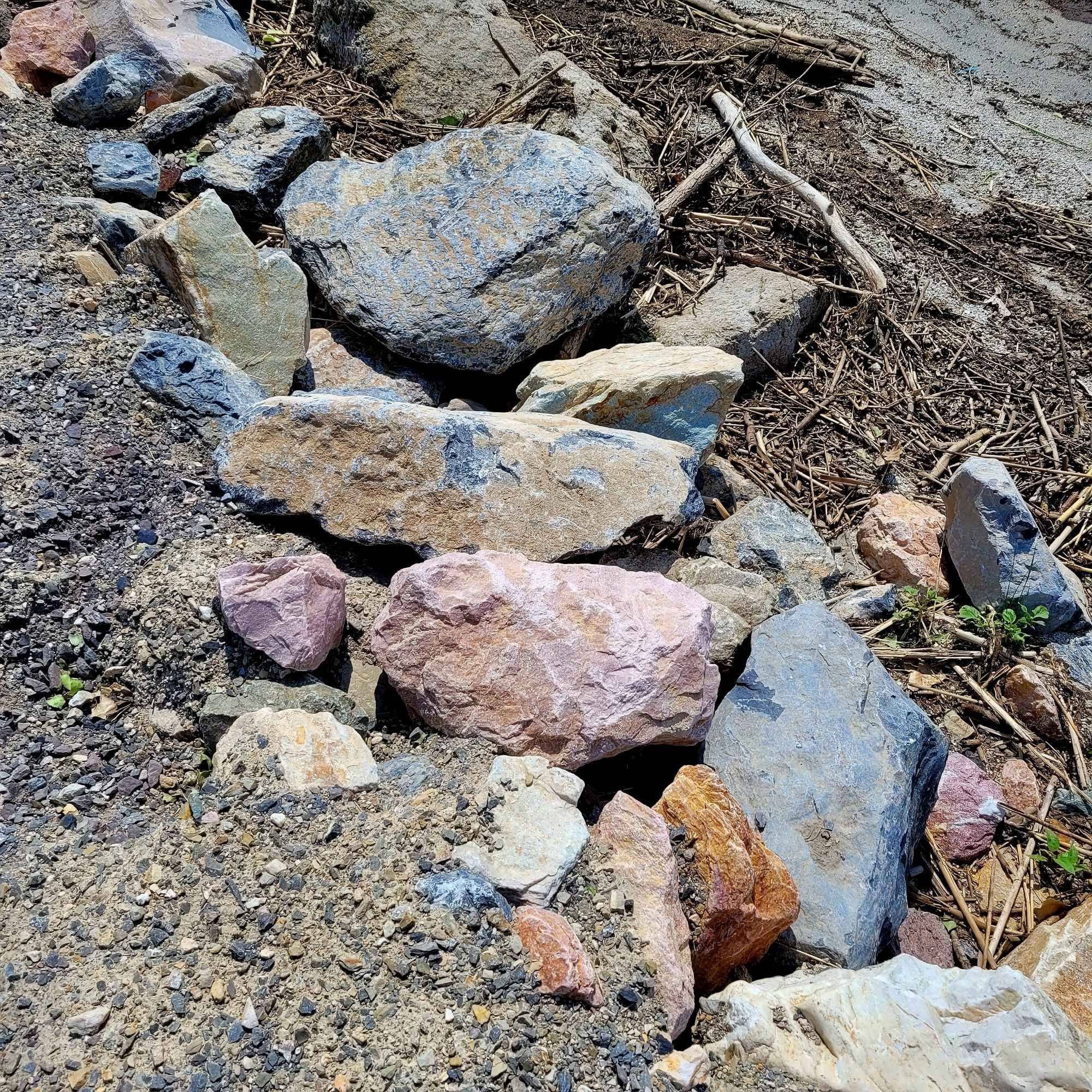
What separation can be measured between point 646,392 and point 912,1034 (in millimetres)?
2164

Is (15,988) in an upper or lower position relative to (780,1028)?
lower

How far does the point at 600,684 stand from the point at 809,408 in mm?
2599

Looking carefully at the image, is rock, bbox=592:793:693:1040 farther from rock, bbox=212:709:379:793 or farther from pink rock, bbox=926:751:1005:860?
pink rock, bbox=926:751:1005:860

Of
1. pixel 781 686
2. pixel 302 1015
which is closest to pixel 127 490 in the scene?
pixel 302 1015

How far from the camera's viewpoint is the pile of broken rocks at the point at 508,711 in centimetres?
169

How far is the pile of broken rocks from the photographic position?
5.54 ft

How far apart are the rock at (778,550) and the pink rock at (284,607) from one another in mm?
1613

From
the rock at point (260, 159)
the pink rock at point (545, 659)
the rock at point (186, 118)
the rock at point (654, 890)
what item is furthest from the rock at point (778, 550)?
the rock at point (186, 118)

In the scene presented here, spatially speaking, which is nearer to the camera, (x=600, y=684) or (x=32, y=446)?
(x=600, y=684)

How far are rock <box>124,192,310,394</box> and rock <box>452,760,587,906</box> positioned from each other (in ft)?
6.18

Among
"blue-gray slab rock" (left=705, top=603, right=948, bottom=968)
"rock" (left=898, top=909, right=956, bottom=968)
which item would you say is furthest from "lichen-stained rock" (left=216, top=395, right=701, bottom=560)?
"rock" (left=898, top=909, right=956, bottom=968)

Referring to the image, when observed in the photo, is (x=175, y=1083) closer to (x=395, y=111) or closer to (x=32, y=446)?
(x=32, y=446)

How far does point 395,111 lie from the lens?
4.84m

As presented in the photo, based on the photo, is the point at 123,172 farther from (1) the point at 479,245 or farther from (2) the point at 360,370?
(1) the point at 479,245
